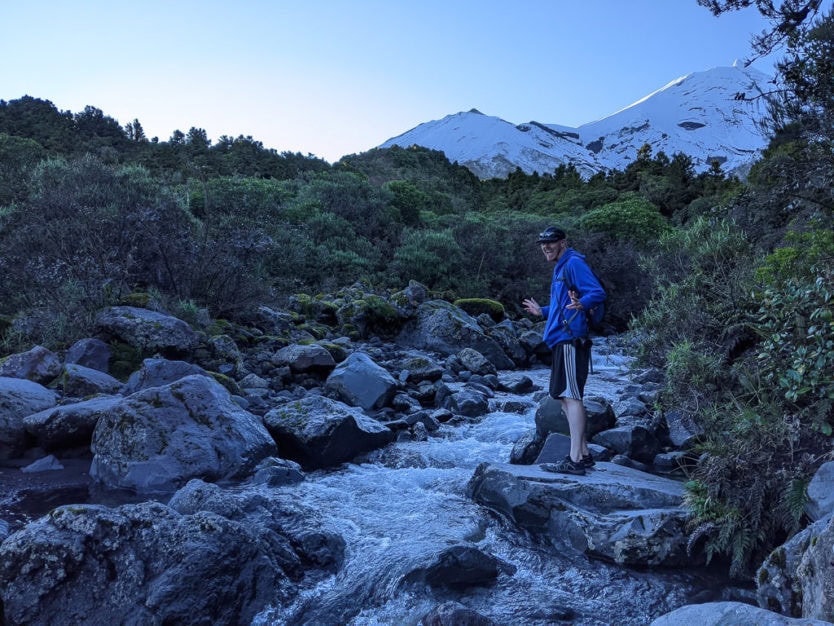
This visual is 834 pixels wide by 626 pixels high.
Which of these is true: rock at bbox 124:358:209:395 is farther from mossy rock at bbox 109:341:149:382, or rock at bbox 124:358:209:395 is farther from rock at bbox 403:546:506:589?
rock at bbox 403:546:506:589

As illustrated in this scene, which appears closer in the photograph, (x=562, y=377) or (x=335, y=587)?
(x=335, y=587)

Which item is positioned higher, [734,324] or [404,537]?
[734,324]

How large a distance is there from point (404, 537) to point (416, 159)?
4794 centimetres

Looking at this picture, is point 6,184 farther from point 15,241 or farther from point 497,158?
point 497,158

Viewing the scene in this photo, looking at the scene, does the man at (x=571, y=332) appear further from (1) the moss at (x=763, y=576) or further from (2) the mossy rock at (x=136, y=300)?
(2) the mossy rock at (x=136, y=300)

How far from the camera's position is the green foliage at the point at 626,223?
26594 mm

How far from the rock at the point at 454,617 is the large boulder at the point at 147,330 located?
6335mm

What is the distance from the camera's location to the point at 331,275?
60.0 ft

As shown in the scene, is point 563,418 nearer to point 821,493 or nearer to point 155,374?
point 821,493

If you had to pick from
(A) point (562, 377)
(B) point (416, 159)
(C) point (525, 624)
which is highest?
(B) point (416, 159)

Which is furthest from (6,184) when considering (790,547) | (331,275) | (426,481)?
(790,547)

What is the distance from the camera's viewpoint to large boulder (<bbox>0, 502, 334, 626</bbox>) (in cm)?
321

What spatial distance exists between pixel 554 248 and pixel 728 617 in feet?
10.8

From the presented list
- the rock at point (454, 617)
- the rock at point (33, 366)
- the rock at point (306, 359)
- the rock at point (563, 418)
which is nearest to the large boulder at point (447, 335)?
the rock at point (306, 359)
